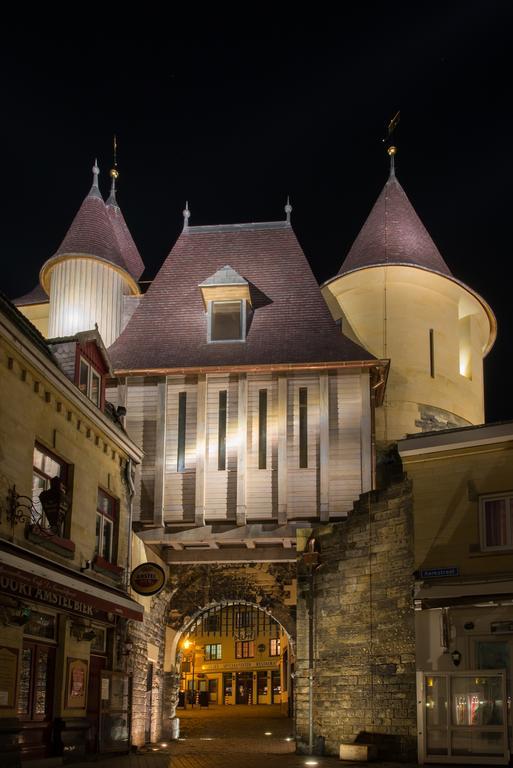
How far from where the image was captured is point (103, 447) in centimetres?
1964

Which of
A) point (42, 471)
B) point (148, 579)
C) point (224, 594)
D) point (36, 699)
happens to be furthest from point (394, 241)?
point (36, 699)

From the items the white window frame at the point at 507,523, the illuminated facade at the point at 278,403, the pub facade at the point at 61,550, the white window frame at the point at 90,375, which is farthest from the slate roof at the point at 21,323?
the white window frame at the point at 507,523

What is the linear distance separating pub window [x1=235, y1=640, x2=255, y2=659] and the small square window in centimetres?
2847

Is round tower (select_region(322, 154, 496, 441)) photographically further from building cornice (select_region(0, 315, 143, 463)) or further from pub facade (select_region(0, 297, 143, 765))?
pub facade (select_region(0, 297, 143, 765))

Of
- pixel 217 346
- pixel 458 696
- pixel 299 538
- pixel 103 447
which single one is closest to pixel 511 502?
pixel 458 696

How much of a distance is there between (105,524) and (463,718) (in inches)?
296

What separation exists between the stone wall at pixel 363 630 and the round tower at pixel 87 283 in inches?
351

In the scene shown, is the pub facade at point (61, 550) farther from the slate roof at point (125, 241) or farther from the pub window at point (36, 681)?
the slate roof at point (125, 241)

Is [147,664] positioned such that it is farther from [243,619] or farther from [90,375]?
[243,619]

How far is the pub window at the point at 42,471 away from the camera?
16.5m

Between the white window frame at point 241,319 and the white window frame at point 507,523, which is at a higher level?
the white window frame at point 241,319

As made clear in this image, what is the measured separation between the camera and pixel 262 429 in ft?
77.8

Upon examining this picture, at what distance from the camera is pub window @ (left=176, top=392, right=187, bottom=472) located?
77.5ft

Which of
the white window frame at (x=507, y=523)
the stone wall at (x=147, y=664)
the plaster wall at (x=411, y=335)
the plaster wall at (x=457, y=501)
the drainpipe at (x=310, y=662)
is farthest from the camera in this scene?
the plaster wall at (x=411, y=335)
